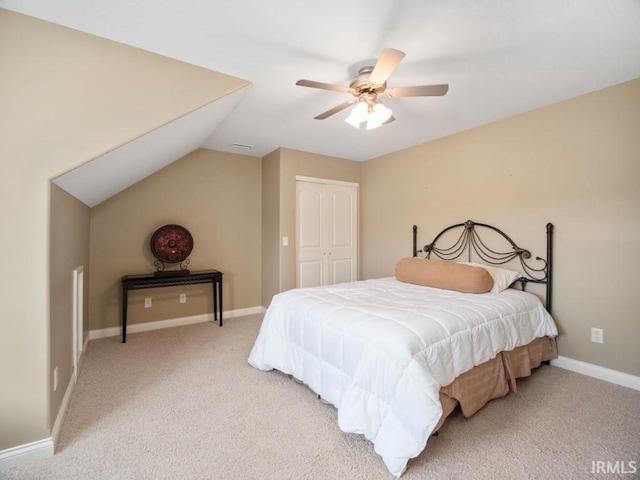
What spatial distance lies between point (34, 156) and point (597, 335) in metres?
4.18

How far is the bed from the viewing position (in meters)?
1.57

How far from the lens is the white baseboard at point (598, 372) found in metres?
2.35

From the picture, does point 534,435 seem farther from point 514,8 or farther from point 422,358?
point 514,8

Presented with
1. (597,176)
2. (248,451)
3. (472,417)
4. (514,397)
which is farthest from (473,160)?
(248,451)

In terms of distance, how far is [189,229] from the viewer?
406cm

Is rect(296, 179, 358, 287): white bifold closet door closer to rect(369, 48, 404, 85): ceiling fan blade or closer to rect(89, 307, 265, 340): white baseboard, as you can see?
rect(89, 307, 265, 340): white baseboard

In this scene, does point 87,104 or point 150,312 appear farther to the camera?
point 150,312

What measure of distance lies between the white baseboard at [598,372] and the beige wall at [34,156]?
3.85 metres

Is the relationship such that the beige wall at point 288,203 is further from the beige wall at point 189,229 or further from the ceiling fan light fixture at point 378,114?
the ceiling fan light fixture at point 378,114

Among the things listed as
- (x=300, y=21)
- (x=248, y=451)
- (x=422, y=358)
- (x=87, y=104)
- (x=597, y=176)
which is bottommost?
(x=248, y=451)

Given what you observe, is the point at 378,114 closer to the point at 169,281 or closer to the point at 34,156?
the point at 34,156

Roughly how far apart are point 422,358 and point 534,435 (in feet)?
3.00

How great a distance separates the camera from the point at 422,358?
164 cm

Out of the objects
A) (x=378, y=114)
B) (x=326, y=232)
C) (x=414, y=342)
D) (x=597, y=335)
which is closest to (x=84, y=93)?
(x=378, y=114)
